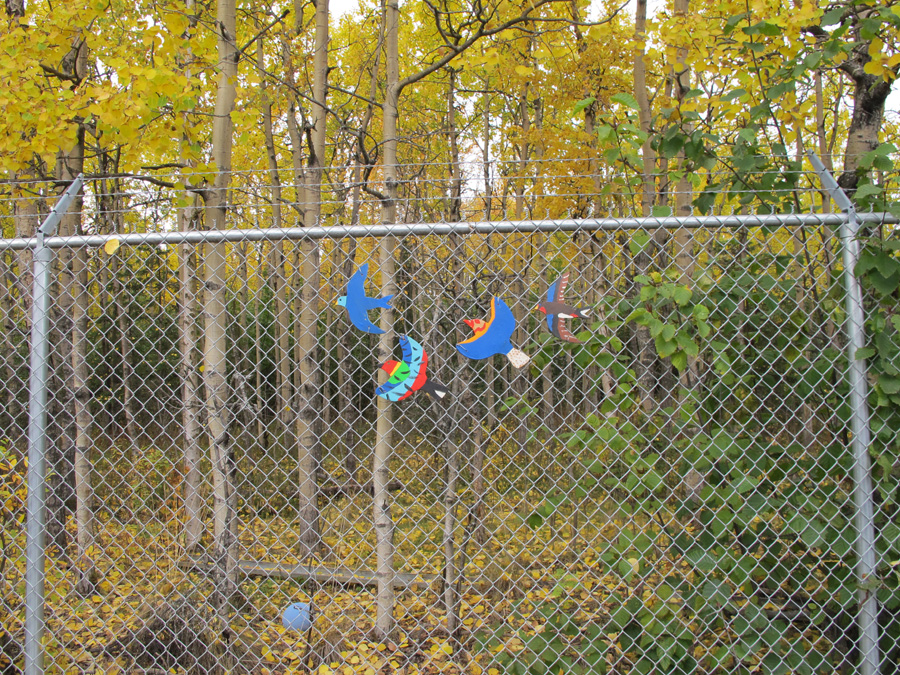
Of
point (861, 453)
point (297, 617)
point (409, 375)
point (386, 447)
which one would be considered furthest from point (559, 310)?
point (297, 617)

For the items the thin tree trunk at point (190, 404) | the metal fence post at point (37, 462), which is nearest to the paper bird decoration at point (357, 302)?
the thin tree trunk at point (190, 404)

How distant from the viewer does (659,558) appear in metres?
2.22

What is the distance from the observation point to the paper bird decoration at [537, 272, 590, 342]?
1.97 meters

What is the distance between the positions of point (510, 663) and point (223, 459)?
59.7 inches

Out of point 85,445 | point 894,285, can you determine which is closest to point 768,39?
point 894,285

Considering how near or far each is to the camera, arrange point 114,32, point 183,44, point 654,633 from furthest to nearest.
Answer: point 114,32
point 183,44
point 654,633

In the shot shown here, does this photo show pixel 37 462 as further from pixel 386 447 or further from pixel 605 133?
pixel 605 133

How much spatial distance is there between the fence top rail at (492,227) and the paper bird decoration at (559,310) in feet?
0.68

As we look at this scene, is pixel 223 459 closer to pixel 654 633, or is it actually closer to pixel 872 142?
pixel 654 633

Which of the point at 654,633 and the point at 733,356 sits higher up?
the point at 733,356

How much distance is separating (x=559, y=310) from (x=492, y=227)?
0.37m

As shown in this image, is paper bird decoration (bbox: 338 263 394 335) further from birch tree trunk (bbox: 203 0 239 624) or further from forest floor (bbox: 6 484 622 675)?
forest floor (bbox: 6 484 622 675)

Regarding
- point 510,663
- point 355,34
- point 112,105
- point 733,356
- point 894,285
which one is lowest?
point 510,663

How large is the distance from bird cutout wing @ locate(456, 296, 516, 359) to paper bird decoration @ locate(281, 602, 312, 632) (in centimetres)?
163
